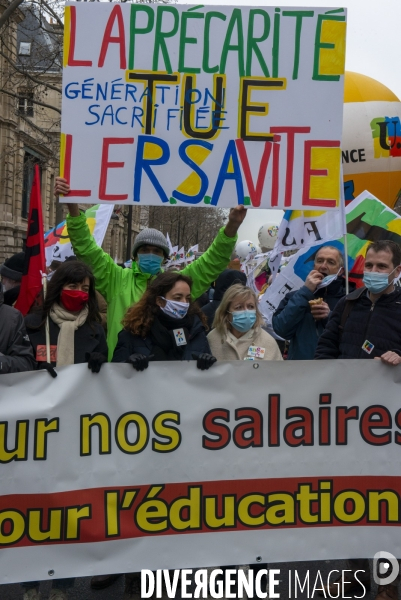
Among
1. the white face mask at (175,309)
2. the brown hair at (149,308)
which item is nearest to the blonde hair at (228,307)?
the brown hair at (149,308)

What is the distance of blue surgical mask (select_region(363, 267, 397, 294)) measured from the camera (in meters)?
4.25

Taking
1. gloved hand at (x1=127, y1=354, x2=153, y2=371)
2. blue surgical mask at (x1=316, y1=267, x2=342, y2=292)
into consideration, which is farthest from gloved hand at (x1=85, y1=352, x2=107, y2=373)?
blue surgical mask at (x1=316, y1=267, x2=342, y2=292)

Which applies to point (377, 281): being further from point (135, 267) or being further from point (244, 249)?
point (244, 249)

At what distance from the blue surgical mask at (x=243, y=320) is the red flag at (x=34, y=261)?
116 centimetres

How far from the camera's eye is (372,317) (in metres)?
4.28

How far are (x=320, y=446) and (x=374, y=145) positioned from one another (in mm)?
6648

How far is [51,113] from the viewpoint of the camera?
47375 millimetres

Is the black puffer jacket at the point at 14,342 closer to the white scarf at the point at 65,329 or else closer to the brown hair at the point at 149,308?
the white scarf at the point at 65,329

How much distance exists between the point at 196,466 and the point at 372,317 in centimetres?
126

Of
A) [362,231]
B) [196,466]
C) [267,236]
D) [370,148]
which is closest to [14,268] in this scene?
[362,231]

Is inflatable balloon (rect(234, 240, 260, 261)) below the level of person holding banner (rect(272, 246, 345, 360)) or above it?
above

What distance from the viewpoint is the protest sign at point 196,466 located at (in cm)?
374

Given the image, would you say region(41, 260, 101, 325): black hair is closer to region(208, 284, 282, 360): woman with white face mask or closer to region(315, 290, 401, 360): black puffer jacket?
region(208, 284, 282, 360): woman with white face mask

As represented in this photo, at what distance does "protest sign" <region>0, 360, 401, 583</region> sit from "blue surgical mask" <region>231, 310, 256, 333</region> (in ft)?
2.00
